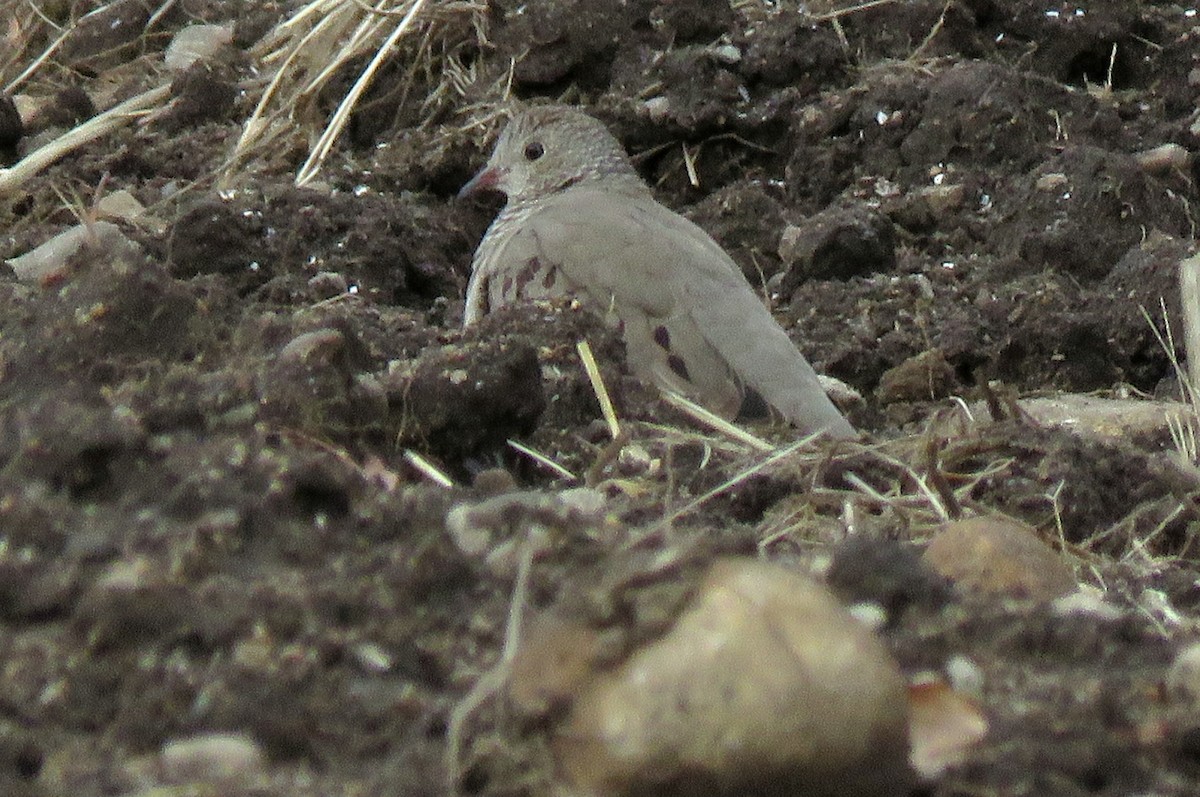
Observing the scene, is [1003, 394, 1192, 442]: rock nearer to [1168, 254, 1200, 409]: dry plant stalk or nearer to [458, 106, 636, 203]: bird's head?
[1168, 254, 1200, 409]: dry plant stalk

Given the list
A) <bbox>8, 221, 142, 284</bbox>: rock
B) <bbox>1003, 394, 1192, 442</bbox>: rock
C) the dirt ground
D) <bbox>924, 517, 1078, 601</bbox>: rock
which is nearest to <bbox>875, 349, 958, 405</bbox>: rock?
the dirt ground

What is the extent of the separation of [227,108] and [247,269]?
179cm

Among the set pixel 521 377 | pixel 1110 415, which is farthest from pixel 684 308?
pixel 521 377

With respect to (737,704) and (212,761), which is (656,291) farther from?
(737,704)

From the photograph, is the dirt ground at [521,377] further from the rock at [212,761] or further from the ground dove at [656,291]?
the ground dove at [656,291]

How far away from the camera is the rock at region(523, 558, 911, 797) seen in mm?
2148

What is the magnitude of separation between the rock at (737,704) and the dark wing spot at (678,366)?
134 inches

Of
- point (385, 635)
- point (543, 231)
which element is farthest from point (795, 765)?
point (543, 231)

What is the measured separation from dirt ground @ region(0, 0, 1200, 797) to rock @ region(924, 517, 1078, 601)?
218mm

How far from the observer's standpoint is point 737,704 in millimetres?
2146

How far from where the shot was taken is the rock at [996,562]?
3.31 m

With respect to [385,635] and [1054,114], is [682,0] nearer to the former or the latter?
[1054,114]

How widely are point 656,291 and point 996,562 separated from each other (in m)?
2.60

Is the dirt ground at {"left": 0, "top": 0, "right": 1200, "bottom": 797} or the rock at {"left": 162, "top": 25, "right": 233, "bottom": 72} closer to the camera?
the dirt ground at {"left": 0, "top": 0, "right": 1200, "bottom": 797}
